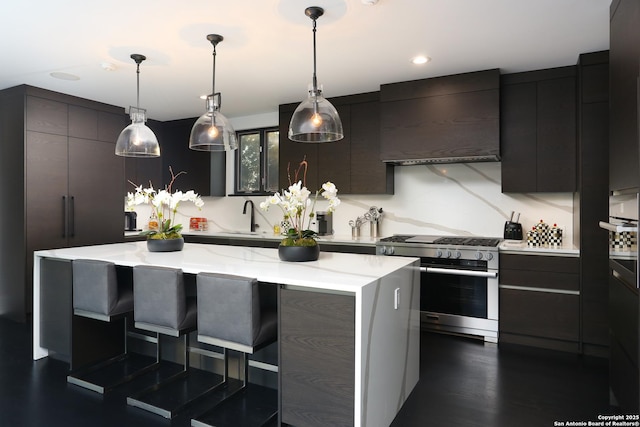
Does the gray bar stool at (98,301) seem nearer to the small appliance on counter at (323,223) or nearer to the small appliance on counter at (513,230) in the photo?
the small appliance on counter at (323,223)

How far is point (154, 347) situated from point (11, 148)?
9.30 feet

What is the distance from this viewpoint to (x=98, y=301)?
275cm

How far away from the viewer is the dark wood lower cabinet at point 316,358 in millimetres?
1940

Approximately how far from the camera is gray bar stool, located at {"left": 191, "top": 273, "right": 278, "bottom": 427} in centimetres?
217

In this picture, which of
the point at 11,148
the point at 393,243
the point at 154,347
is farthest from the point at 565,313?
the point at 11,148

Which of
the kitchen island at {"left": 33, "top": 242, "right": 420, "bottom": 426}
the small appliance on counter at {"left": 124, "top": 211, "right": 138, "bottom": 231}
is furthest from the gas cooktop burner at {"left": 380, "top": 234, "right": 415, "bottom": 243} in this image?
the small appliance on counter at {"left": 124, "top": 211, "right": 138, "bottom": 231}

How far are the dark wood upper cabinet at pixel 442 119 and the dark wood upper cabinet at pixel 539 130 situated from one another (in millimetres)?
204

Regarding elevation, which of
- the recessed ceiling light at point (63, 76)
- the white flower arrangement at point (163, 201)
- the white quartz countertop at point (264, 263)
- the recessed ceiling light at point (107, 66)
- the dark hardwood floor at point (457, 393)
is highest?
the recessed ceiling light at point (63, 76)

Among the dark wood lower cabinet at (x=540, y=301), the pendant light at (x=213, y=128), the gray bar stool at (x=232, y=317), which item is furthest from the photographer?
the dark wood lower cabinet at (x=540, y=301)

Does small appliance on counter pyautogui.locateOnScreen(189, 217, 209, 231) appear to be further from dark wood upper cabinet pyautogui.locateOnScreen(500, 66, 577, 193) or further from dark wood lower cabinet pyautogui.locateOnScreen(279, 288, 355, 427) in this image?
dark wood lower cabinet pyautogui.locateOnScreen(279, 288, 355, 427)

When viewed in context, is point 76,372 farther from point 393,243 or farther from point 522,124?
point 522,124

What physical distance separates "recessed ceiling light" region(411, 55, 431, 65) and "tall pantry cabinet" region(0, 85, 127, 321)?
373 centimetres

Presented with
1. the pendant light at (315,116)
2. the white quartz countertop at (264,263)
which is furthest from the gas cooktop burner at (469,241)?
the pendant light at (315,116)

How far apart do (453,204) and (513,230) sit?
654 mm
